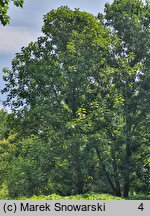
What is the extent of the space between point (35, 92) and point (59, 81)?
1.73 meters

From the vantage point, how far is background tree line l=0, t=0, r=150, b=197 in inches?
651

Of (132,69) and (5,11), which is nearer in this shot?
(5,11)

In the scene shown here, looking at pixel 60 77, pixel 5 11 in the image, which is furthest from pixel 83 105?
pixel 5 11

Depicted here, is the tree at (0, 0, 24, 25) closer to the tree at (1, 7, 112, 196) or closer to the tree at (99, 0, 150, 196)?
the tree at (1, 7, 112, 196)

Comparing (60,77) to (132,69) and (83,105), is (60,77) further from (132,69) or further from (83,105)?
(132,69)

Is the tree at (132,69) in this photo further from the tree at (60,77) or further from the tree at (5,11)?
the tree at (5,11)

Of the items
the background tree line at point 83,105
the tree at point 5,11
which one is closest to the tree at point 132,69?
the background tree line at point 83,105

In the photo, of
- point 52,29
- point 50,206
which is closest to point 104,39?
point 52,29

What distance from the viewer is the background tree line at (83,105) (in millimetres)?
16547

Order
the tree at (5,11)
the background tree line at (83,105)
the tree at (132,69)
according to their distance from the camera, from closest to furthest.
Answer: the tree at (5,11) < the background tree line at (83,105) < the tree at (132,69)

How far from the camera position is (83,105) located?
1745 cm

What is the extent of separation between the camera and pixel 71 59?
55.7 feet

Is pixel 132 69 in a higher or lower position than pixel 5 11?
higher

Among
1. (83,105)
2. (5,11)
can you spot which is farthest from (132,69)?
(5,11)
